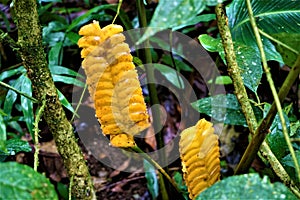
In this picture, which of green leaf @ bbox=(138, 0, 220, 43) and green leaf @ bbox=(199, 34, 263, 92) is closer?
green leaf @ bbox=(138, 0, 220, 43)

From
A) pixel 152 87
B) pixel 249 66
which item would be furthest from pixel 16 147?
pixel 249 66

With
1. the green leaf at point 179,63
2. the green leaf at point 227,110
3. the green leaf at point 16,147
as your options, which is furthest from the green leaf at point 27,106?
the green leaf at point 179,63

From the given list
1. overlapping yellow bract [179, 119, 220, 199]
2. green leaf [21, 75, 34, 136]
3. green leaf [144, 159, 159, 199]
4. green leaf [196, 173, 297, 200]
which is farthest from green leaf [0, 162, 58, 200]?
green leaf [144, 159, 159, 199]

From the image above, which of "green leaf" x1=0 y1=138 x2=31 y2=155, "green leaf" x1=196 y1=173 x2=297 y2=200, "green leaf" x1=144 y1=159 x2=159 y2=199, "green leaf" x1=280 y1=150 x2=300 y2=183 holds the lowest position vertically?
"green leaf" x1=144 y1=159 x2=159 y2=199

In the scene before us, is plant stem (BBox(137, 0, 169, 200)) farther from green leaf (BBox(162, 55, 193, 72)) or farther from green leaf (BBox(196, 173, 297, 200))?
green leaf (BBox(162, 55, 193, 72))

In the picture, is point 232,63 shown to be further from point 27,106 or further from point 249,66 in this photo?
point 27,106

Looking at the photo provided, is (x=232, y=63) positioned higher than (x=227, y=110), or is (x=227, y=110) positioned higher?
(x=232, y=63)

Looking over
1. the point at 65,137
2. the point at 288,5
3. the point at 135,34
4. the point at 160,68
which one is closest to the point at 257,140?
the point at 65,137
